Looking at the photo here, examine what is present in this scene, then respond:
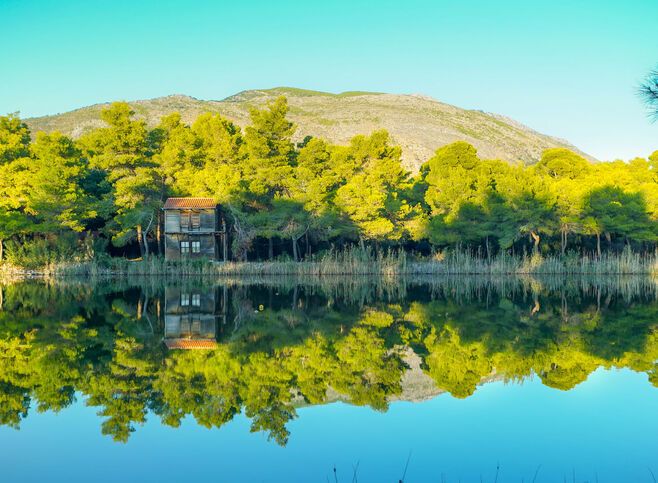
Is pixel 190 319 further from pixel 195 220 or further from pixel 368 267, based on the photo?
pixel 195 220

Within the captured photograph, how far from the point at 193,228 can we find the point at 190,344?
2465 cm

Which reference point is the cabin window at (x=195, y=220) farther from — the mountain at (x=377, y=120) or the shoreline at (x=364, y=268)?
the mountain at (x=377, y=120)

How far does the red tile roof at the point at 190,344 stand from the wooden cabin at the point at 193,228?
22.4 metres

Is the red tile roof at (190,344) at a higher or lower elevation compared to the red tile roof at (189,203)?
lower

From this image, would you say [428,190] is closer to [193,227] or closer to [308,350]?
[193,227]

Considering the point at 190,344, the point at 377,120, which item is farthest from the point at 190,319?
the point at 377,120

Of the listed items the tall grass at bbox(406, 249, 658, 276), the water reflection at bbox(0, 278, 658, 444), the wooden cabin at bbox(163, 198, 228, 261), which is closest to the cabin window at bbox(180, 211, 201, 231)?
the wooden cabin at bbox(163, 198, 228, 261)

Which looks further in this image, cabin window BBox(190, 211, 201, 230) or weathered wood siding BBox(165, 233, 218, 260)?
weathered wood siding BBox(165, 233, 218, 260)

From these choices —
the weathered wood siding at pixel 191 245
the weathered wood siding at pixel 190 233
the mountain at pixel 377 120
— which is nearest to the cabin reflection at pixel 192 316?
the weathered wood siding at pixel 190 233

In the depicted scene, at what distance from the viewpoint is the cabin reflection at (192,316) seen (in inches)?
511

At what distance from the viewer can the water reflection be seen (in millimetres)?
8570

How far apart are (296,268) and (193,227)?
893cm

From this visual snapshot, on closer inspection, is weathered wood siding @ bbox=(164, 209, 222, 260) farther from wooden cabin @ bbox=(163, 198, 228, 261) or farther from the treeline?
the treeline

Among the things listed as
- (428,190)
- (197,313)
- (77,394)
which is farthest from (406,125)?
(77,394)
